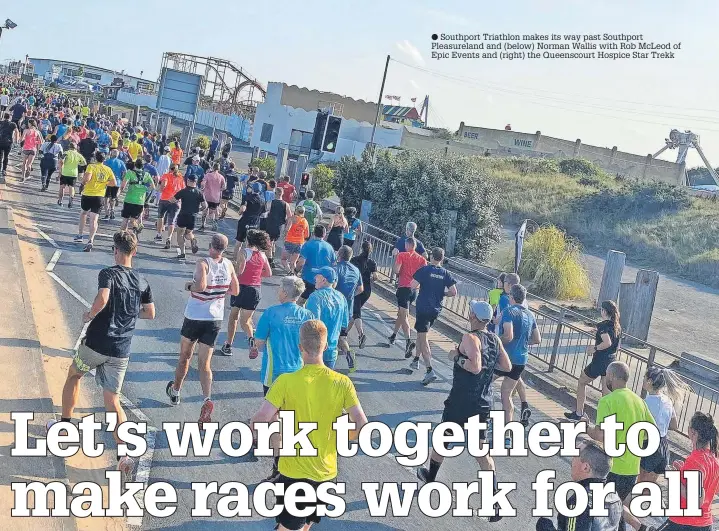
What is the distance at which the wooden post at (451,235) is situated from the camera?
22.2 metres

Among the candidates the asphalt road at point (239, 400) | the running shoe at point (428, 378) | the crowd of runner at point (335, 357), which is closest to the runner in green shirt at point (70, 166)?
the asphalt road at point (239, 400)

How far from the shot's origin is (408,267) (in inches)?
455

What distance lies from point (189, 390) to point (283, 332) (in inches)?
94.4

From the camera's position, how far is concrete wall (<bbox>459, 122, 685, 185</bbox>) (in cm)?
5566

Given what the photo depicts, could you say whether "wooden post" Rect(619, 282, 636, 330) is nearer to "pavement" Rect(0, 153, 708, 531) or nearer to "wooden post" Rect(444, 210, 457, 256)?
"pavement" Rect(0, 153, 708, 531)

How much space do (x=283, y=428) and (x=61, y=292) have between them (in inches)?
309

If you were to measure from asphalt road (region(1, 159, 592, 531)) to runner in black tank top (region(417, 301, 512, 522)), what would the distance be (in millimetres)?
784

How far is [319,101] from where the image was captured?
56.8 meters

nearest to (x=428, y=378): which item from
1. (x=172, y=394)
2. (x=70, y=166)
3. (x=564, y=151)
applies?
(x=172, y=394)

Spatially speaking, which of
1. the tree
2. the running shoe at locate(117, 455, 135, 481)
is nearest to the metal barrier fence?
the tree

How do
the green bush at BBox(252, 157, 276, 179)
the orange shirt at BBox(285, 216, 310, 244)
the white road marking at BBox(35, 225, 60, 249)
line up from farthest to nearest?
the green bush at BBox(252, 157, 276, 179) → the white road marking at BBox(35, 225, 60, 249) → the orange shirt at BBox(285, 216, 310, 244)

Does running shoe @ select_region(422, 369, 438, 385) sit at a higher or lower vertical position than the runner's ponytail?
lower

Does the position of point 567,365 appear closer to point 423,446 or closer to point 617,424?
point 423,446

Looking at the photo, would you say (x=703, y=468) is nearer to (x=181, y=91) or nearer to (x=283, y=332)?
(x=283, y=332)
